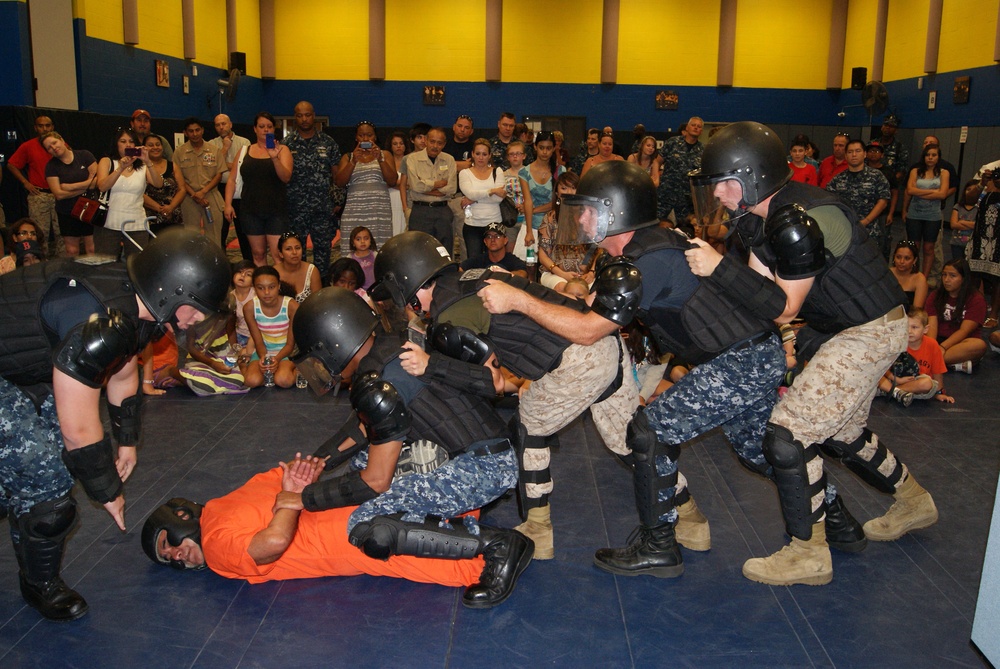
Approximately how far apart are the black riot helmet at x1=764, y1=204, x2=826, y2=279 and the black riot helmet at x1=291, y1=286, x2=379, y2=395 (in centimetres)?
169

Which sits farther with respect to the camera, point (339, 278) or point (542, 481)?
point (339, 278)

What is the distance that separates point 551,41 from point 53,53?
12822 millimetres

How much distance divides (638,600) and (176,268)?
2.39 m

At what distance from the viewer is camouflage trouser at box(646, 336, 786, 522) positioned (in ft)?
12.1

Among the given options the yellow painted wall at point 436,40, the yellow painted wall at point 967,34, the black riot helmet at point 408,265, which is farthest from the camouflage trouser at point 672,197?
the yellow painted wall at point 436,40

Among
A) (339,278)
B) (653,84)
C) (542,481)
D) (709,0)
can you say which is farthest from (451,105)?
(542,481)

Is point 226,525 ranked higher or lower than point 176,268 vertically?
lower

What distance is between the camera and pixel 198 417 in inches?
240

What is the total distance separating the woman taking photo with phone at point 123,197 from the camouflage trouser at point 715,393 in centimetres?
667

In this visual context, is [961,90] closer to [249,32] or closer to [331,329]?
[249,32]

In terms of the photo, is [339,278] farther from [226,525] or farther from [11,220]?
[11,220]

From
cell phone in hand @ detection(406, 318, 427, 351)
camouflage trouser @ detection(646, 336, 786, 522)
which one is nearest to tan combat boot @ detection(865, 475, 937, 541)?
camouflage trouser @ detection(646, 336, 786, 522)

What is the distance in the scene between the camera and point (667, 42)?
22.5 meters

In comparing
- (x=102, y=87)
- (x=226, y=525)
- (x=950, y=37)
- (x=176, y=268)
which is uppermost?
(x=950, y=37)
